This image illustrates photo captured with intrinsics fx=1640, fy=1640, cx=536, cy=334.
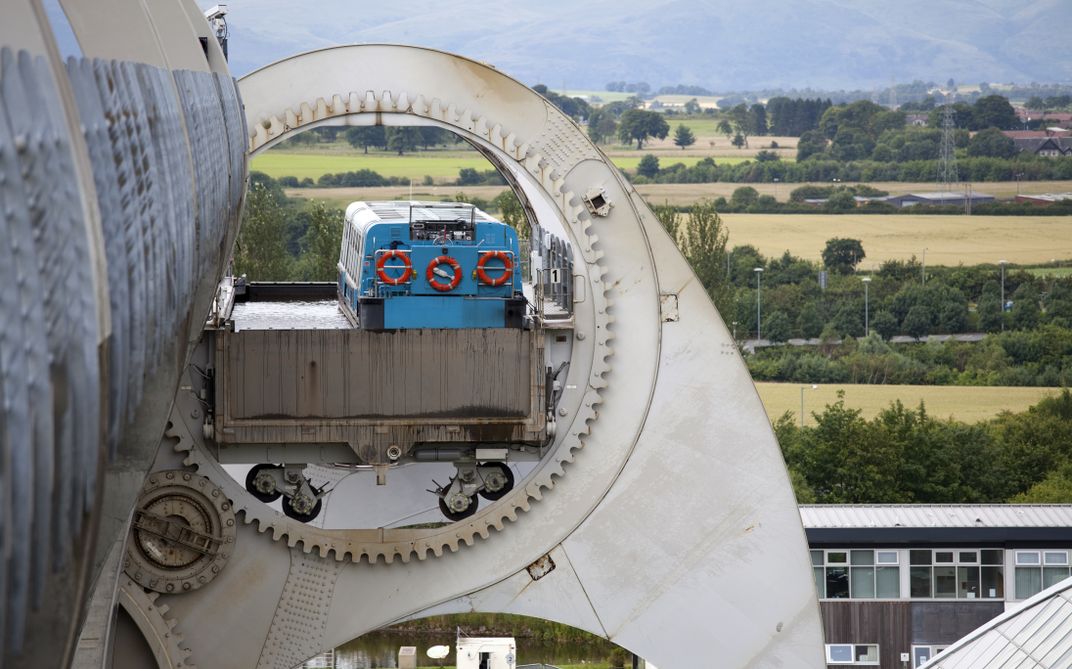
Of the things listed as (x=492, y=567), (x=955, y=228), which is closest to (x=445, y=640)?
(x=492, y=567)

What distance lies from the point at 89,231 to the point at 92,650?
274 inches

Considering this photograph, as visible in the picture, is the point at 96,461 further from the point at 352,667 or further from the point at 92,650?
the point at 352,667

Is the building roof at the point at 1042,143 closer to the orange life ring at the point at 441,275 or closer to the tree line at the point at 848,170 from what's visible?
the tree line at the point at 848,170

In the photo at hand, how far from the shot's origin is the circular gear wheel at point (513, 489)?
41.8ft

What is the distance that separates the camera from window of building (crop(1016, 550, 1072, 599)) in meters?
26.6

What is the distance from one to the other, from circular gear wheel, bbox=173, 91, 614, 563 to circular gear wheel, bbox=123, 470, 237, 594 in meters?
0.18

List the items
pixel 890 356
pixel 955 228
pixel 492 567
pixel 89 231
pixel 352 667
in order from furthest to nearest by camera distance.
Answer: pixel 955 228
pixel 890 356
pixel 352 667
pixel 492 567
pixel 89 231

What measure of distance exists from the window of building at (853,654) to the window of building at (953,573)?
3.72 feet

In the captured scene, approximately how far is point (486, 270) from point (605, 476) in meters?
1.93

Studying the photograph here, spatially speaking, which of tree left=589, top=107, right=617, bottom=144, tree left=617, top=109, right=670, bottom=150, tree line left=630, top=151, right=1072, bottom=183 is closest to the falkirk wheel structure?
tree line left=630, top=151, right=1072, bottom=183

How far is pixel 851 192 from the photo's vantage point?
110 metres

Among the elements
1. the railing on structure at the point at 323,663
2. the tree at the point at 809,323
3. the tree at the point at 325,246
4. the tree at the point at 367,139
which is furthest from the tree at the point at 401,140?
the railing on structure at the point at 323,663

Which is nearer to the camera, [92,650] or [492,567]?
[92,650]

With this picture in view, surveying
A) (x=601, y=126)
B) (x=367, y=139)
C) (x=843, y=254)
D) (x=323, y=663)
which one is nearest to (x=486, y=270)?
(x=323, y=663)
